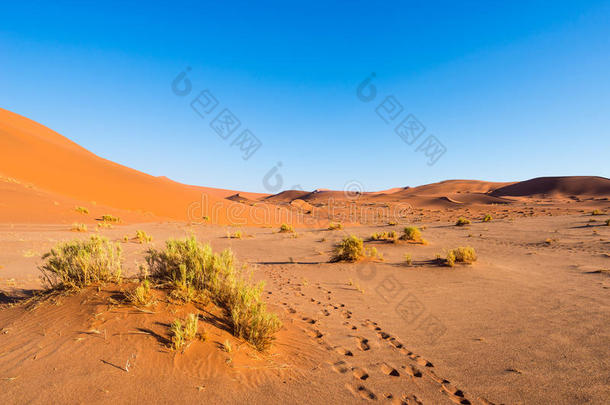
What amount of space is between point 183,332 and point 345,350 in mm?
1966

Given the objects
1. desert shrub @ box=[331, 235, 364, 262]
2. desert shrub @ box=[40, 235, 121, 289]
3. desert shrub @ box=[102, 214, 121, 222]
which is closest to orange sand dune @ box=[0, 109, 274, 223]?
desert shrub @ box=[102, 214, 121, 222]

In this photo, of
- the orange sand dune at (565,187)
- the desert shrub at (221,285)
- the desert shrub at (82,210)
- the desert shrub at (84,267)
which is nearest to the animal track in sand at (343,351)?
the desert shrub at (221,285)

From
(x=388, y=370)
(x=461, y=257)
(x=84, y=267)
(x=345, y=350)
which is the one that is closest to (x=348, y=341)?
(x=345, y=350)

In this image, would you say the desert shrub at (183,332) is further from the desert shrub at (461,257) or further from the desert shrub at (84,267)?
the desert shrub at (461,257)

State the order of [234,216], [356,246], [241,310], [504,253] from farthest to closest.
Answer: [234,216] < [504,253] < [356,246] < [241,310]

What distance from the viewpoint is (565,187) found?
5209 centimetres

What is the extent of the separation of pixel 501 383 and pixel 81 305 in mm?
4711

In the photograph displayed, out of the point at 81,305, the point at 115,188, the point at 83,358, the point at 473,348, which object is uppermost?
the point at 115,188

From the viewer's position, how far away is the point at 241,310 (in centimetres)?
330

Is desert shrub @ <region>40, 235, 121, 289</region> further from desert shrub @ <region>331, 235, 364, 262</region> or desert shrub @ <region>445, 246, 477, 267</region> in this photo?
desert shrub @ <region>445, 246, 477, 267</region>

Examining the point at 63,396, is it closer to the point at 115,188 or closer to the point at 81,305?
the point at 81,305

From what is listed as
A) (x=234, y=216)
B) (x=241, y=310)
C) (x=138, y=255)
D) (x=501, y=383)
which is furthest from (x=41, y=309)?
(x=234, y=216)

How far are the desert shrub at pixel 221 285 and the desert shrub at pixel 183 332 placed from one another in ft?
1.46

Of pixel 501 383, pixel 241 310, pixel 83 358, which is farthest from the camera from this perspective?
pixel 241 310
